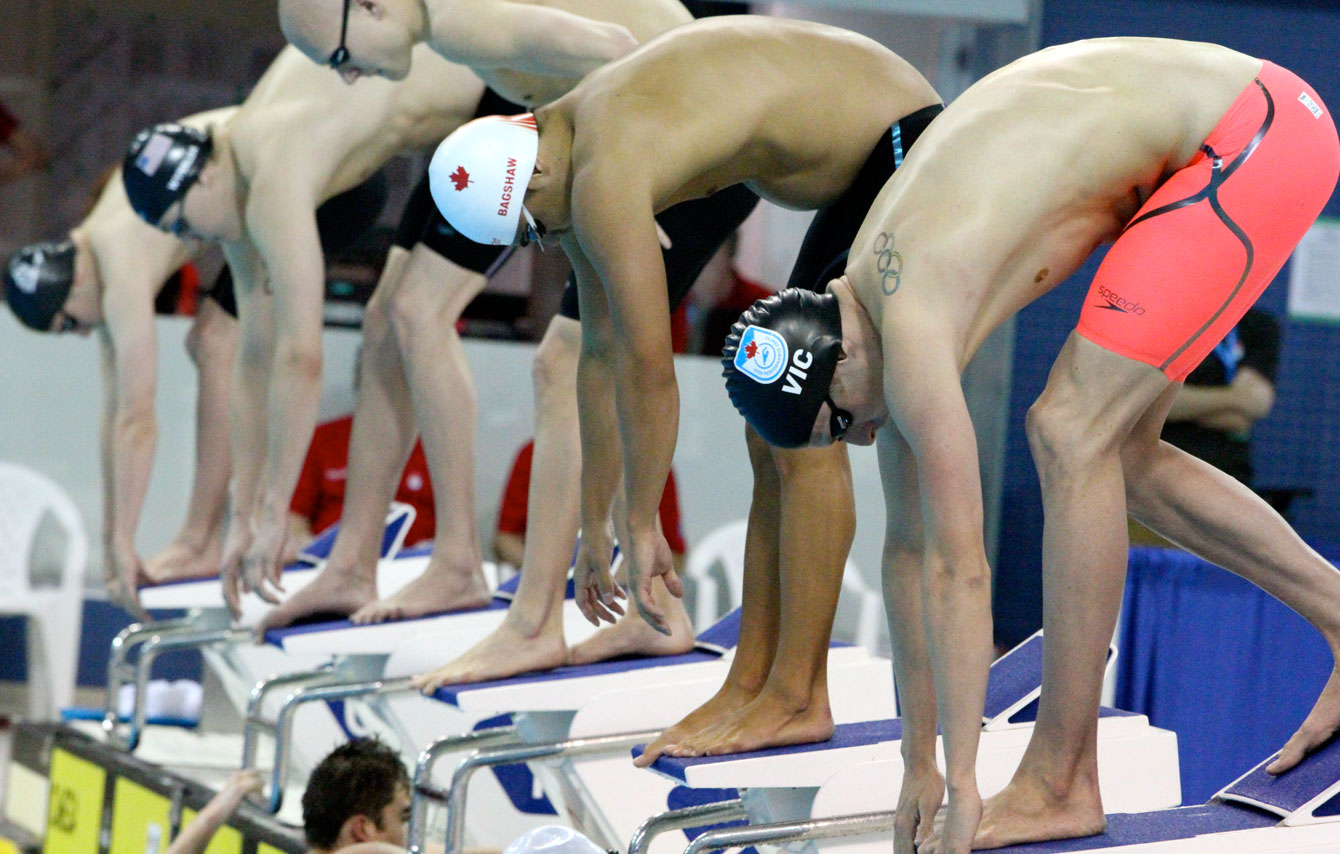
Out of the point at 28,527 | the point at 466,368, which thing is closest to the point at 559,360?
the point at 466,368

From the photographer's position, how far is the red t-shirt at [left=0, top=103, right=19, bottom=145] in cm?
711

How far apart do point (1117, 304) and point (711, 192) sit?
747mm

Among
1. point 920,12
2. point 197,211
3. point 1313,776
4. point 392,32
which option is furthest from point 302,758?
point 920,12

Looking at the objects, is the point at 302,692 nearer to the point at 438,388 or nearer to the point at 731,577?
the point at 438,388

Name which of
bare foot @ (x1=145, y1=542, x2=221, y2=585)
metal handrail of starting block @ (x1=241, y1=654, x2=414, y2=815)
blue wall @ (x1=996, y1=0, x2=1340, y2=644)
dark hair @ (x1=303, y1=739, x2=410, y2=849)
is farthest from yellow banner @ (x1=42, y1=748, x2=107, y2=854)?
blue wall @ (x1=996, y1=0, x2=1340, y2=644)

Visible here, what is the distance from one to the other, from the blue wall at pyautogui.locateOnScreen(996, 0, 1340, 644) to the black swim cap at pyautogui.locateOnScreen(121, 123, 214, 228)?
146 inches

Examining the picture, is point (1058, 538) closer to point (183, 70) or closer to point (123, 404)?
point (123, 404)

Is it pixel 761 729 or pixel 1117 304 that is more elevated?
pixel 1117 304

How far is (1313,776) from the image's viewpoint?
2523 mm

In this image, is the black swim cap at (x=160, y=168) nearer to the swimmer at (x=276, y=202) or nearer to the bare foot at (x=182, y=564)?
the swimmer at (x=276, y=202)

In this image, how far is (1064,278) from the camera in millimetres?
2244

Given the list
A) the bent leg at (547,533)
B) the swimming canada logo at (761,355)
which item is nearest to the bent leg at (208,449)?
the bent leg at (547,533)

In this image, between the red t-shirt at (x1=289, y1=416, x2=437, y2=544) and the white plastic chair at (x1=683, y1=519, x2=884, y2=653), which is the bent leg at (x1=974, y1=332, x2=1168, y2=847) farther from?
the red t-shirt at (x1=289, y1=416, x2=437, y2=544)

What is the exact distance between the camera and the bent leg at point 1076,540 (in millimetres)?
2211
